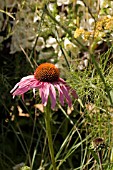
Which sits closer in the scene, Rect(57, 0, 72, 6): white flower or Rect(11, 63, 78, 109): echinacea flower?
Rect(11, 63, 78, 109): echinacea flower

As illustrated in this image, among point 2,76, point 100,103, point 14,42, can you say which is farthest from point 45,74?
point 14,42

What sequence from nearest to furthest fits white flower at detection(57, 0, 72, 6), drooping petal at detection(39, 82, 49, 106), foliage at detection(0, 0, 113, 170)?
1. drooping petal at detection(39, 82, 49, 106)
2. foliage at detection(0, 0, 113, 170)
3. white flower at detection(57, 0, 72, 6)

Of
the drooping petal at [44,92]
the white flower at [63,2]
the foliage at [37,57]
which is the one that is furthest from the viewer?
the white flower at [63,2]

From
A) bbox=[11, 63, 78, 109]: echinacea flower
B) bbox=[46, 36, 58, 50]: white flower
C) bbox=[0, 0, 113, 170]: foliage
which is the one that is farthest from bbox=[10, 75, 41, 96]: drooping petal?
bbox=[46, 36, 58, 50]: white flower

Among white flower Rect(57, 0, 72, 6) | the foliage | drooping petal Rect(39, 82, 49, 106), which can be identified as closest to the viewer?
drooping petal Rect(39, 82, 49, 106)

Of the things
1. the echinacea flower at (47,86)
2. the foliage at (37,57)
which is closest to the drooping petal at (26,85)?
the echinacea flower at (47,86)

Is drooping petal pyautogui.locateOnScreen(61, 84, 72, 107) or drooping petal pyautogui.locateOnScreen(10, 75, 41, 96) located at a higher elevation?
drooping petal pyautogui.locateOnScreen(10, 75, 41, 96)

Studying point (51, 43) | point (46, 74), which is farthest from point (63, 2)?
point (46, 74)

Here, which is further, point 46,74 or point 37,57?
point 37,57

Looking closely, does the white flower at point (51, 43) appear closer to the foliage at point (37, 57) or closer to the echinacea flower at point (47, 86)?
the foliage at point (37, 57)

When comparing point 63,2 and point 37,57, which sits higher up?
point 63,2

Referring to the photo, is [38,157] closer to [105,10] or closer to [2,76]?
[2,76]

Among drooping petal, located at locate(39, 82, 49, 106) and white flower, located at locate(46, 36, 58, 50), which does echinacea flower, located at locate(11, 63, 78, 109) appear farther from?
white flower, located at locate(46, 36, 58, 50)

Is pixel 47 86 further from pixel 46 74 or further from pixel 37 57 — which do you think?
pixel 37 57
